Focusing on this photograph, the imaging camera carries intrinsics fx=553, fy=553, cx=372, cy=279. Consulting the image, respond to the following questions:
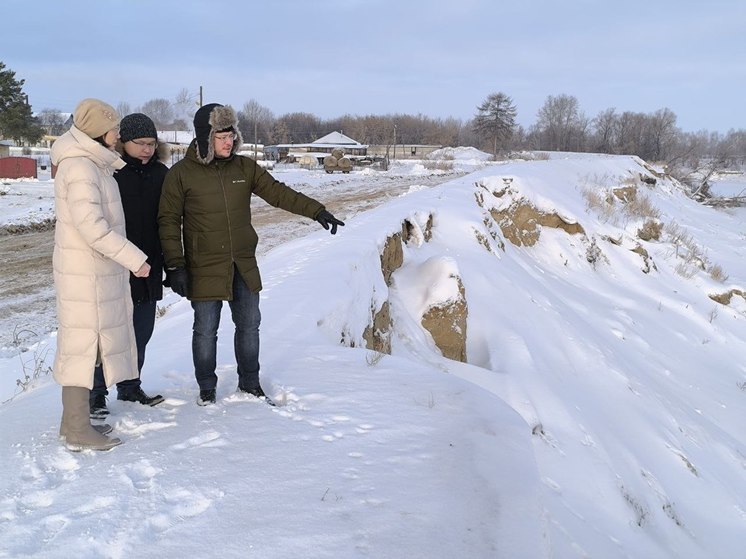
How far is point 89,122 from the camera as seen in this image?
2.89m

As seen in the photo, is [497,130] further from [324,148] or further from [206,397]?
[206,397]

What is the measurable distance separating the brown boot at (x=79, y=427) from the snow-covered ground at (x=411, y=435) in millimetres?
68

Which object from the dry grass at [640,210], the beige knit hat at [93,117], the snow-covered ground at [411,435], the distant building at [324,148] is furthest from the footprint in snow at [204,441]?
the distant building at [324,148]

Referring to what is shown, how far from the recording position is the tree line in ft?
271

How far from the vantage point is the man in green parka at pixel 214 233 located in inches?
131

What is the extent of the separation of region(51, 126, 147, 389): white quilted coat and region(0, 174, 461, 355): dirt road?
4.10 m

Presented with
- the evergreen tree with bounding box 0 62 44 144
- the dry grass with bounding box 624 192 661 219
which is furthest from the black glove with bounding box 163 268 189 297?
the evergreen tree with bounding box 0 62 44 144

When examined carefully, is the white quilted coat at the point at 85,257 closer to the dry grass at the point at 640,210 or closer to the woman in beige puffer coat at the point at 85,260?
the woman in beige puffer coat at the point at 85,260

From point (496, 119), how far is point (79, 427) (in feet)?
282

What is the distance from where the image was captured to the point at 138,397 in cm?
352

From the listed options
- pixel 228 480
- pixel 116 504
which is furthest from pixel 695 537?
pixel 116 504

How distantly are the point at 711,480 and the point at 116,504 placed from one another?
6.75 m

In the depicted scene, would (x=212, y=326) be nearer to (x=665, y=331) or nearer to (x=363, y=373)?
(x=363, y=373)

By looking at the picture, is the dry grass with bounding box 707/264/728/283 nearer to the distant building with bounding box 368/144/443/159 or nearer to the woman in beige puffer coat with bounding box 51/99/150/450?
the woman in beige puffer coat with bounding box 51/99/150/450
